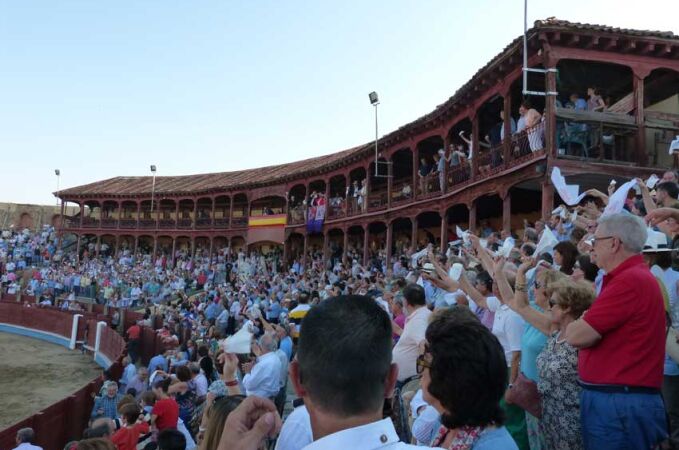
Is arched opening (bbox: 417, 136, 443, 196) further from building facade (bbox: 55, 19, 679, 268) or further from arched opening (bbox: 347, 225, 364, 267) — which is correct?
arched opening (bbox: 347, 225, 364, 267)

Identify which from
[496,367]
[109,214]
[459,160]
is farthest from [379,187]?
[109,214]

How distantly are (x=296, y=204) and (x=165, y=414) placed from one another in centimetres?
2684

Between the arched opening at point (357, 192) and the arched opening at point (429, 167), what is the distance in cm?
349

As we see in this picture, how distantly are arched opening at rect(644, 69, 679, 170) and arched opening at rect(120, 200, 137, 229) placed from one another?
121 feet

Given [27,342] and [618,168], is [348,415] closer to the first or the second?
[618,168]

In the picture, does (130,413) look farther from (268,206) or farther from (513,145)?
(268,206)

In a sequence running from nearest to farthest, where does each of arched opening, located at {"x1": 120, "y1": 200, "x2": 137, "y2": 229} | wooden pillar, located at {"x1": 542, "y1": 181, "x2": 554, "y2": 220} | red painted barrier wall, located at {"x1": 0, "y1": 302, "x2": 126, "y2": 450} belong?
red painted barrier wall, located at {"x1": 0, "y1": 302, "x2": 126, "y2": 450} < wooden pillar, located at {"x1": 542, "y1": 181, "x2": 554, "y2": 220} < arched opening, located at {"x1": 120, "y1": 200, "x2": 137, "y2": 229}

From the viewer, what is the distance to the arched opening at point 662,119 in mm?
11861

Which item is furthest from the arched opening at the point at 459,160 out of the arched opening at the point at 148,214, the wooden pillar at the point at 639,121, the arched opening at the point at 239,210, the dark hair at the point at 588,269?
the arched opening at the point at 148,214

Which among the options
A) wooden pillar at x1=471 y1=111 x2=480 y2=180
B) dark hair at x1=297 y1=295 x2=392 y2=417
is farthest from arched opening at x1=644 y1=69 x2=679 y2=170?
dark hair at x1=297 y1=295 x2=392 y2=417

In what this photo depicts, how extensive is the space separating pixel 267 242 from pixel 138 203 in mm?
12784

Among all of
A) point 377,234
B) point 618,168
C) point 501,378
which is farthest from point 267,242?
point 501,378

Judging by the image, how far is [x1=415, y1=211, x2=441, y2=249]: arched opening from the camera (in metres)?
22.5

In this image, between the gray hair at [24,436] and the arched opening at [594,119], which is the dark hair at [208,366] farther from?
the arched opening at [594,119]
